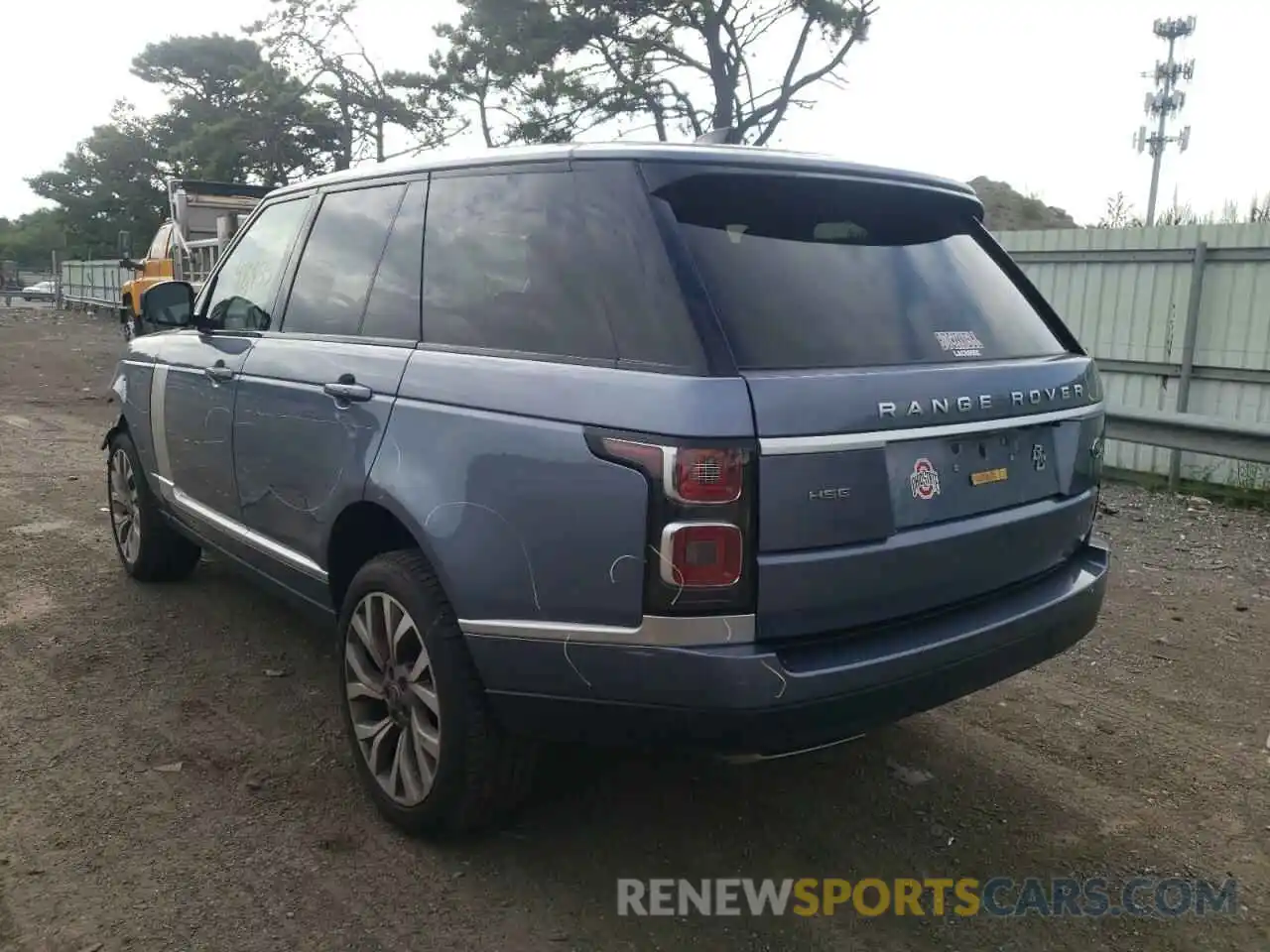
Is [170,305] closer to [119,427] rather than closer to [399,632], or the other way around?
[119,427]

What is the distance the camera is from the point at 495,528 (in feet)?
8.61

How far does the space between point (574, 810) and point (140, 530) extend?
317 centimetres

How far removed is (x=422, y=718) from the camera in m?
2.98

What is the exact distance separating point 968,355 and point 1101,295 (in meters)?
7.00

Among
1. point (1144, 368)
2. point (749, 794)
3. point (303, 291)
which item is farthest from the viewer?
point (1144, 368)

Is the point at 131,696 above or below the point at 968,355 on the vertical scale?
below

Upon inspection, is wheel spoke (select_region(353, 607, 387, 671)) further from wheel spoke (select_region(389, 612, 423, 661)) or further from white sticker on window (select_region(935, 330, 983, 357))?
white sticker on window (select_region(935, 330, 983, 357))

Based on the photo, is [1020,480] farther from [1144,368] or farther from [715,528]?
[1144,368]

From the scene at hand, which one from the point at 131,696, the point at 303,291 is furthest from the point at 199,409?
the point at 131,696

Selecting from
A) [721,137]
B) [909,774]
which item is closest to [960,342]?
[721,137]

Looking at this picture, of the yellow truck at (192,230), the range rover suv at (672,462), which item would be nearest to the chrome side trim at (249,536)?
the range rover suv at (672,462)

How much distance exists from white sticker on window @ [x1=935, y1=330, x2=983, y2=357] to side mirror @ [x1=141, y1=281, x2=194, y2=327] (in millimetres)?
3308

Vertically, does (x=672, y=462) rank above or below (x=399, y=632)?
above

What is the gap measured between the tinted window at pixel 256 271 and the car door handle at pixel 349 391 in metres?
0.89
